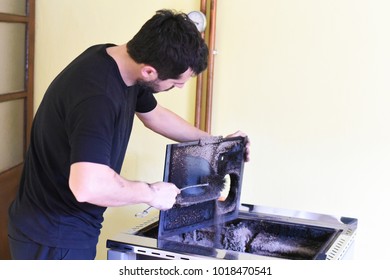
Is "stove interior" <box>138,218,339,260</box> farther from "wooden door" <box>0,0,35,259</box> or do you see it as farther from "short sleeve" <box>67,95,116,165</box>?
"wooden door" <box>0,0,35,259</box>

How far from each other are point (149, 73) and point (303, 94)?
900 millimetres

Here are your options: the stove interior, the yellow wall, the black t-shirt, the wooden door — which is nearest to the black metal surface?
the stove interior

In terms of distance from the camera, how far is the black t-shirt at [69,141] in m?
1.24

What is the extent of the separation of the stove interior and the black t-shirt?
21 cm

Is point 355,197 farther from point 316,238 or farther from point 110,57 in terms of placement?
point 110,57

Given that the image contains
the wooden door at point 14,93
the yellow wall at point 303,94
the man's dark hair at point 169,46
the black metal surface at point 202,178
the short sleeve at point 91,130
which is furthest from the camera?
the wooden door at point 14,93

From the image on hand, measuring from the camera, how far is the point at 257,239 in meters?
1.62

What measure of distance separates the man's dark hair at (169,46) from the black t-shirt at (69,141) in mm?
93

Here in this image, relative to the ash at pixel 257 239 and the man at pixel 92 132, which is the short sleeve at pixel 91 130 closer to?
the man at pixel 92 132

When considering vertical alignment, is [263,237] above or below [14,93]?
below

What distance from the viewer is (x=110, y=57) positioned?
1375 millimetres

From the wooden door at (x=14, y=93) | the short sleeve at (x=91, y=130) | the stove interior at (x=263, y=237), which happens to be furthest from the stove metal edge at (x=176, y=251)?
the wooden door at (x=14, y=93)

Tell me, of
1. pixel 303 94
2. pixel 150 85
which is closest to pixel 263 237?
pixel 150 85

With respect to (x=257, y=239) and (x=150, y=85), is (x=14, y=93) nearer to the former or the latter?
(x=150, y=85)
